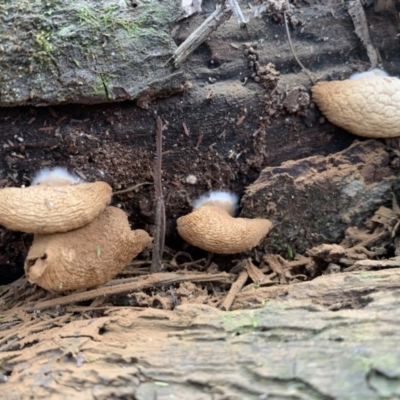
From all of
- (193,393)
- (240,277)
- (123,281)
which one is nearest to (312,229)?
(240,277)

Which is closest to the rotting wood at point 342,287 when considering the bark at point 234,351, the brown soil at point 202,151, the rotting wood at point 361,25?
the bark at point 234,351

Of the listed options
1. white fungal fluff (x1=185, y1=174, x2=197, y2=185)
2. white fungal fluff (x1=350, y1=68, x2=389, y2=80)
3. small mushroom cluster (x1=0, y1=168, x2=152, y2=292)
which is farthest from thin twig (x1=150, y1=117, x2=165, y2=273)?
white fungal fluff (x1=350, y1=68, x2=389, y2=80)

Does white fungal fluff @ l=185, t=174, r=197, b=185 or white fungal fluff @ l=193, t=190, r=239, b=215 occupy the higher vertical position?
white fungal fluff @ l=185, t=174, r=197, b=185

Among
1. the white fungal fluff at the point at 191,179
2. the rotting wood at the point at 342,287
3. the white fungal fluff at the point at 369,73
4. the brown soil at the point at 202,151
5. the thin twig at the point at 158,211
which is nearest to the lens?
the rotting wood at the point at 342,287

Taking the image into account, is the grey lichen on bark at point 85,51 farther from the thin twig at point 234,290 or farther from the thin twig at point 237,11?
the thin twig at point 234,290

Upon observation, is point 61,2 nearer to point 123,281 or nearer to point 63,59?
point 63,59

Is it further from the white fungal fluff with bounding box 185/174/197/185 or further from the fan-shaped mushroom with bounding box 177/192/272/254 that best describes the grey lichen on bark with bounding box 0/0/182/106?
the fan-shaped mushroom with bounding box 177/192/272/254
